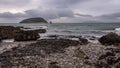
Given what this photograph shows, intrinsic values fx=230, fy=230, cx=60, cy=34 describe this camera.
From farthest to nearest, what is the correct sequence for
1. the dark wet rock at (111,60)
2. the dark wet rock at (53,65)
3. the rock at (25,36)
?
1. the rock at (25,36)
2. the dark wet rock at (111,60)
3. the dark wet rock at (53,65)

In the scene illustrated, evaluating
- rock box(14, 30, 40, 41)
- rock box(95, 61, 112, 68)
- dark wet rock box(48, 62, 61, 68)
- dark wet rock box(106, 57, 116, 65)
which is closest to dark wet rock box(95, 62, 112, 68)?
rock box(95, 61, 112, 68)

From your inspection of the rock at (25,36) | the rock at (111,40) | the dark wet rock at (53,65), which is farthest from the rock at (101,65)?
the rock at (25,36)

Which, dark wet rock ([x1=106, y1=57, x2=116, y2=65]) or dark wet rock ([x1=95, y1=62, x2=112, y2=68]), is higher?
dark wet rock ([x1=106, y1=57, x2=116, y2=65])

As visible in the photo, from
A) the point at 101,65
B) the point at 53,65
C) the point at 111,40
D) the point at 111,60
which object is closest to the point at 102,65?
the point at 101,65

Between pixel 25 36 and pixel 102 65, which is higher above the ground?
pixel 25 36

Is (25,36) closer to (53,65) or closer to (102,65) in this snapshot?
(53,65)

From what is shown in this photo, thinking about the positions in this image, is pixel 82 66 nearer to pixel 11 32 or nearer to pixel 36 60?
pixel 36 60

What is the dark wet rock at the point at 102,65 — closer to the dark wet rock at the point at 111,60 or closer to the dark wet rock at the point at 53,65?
the dark wet rock at the point at 111,60

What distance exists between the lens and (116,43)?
23672mm

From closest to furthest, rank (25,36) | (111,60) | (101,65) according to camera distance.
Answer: (101,65)
(111,60)
(25,36)

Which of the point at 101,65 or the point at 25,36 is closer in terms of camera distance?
the point at 101,65

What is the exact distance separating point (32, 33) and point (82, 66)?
17.3 m

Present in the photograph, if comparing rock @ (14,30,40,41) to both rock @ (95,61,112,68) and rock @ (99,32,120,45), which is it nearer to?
rock @ (99,32,120,45)

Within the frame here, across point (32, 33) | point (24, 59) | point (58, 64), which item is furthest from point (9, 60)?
point (32, 33)
